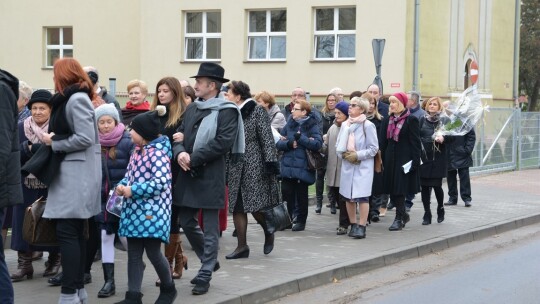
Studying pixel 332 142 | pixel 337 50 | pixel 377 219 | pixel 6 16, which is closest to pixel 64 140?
pixel 332 142

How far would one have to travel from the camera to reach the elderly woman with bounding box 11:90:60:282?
852cm

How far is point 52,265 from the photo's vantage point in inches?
359

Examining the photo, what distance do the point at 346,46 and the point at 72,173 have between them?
23652 millimetres

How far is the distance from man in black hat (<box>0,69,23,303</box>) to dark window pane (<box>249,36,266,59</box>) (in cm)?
Result: 2470

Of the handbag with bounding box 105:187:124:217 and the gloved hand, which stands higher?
the gloved hand

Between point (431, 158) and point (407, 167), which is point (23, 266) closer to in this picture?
point (407, 167)

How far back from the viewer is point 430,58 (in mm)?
31062

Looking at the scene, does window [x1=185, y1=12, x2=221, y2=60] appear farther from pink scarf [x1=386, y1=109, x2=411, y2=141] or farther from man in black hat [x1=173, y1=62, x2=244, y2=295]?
man in black hat [x1=173, y1=62, x2=244, y2=295]

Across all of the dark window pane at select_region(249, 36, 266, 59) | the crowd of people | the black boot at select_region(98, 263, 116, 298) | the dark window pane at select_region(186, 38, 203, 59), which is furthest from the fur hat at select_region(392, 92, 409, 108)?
the dark window pane at select_region(186, 38, 203, 59)

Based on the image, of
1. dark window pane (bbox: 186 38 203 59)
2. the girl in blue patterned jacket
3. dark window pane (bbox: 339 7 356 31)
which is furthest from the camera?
dark window pane (bbox: 186 38 203 59)

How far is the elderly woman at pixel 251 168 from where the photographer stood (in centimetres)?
1001

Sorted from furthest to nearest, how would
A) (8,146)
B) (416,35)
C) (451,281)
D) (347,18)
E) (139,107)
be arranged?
(347,18) → (416,35) → (451,281) → (139,107) → (8,146)

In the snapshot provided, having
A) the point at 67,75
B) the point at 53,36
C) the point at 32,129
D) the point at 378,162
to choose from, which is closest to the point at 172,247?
the point at 32,129

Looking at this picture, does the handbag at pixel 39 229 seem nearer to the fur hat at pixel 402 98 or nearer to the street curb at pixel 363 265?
the street curb at pixel 363 265
